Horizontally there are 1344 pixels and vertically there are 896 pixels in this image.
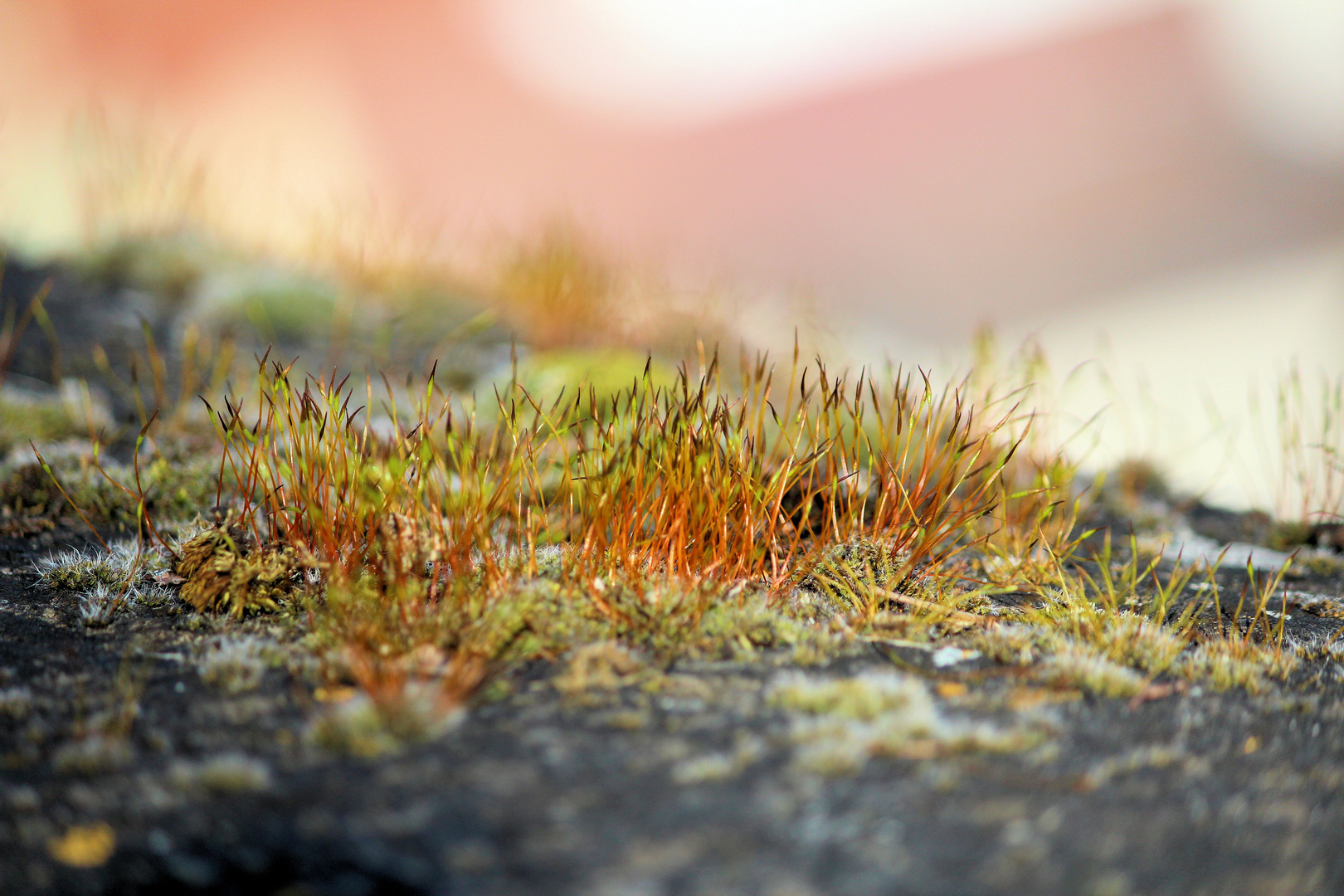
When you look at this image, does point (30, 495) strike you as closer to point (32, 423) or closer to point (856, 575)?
point (32, 423)

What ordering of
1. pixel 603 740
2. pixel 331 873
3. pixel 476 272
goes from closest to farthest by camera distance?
pixel 331 873 < pixel 603 740 < pixel 476 272

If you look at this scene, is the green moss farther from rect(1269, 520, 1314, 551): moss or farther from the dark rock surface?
rect(1269, 520, 1314, 551): moss

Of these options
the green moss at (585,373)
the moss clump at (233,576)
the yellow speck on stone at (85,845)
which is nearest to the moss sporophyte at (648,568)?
the moss clump at (233,576)

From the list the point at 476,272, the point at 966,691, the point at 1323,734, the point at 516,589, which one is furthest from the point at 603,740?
the point at 476,272

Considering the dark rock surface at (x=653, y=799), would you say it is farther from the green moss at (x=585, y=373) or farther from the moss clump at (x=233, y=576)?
the green moss at (x=585, y=373)

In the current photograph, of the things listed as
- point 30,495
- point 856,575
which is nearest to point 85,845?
point 856,575

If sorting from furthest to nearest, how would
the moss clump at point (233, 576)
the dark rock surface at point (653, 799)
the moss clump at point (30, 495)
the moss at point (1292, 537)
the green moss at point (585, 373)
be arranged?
the green moss at point (585, 373)
the moss at point (1292, 537)
the moss clump at point (30, 495)
the moss clump at point (233, 576)
the dark rock surface at point (653, 799)

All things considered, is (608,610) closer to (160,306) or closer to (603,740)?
(603,740)
